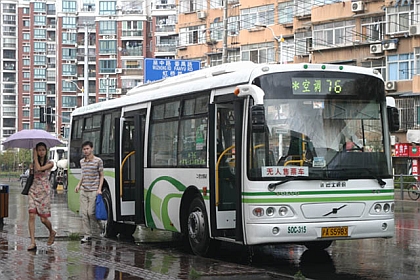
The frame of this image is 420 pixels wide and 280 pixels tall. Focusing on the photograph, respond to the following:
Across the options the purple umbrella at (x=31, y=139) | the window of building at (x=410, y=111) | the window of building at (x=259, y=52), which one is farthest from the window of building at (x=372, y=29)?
the purple umbrella at (x=31, y=139)

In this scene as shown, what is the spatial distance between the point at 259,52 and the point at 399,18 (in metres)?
13.8

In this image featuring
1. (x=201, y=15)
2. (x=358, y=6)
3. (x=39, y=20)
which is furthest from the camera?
(x=39, y=20)

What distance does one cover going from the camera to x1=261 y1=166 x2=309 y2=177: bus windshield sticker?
12383 millimetres

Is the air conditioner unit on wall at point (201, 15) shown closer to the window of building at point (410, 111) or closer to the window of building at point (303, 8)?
the window of building at point (303, 8)

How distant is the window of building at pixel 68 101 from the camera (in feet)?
382

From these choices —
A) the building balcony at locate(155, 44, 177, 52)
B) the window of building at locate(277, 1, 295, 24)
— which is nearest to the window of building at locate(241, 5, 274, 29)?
the window of building at locate(277, 1, 295, 24)

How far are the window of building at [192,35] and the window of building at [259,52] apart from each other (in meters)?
7.12

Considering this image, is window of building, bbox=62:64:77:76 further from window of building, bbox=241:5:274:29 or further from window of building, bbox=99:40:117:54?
window of building, bbox=241:5:274:29

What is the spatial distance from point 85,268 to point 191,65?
2715 centimetres

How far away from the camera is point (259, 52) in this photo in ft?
201

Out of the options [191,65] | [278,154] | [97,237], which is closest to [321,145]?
[278,154]

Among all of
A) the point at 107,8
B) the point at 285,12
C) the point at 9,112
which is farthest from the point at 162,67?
the point at 9,112

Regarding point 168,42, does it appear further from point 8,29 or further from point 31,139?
point 31,139

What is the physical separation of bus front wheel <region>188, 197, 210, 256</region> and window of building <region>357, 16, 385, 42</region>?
128ft
